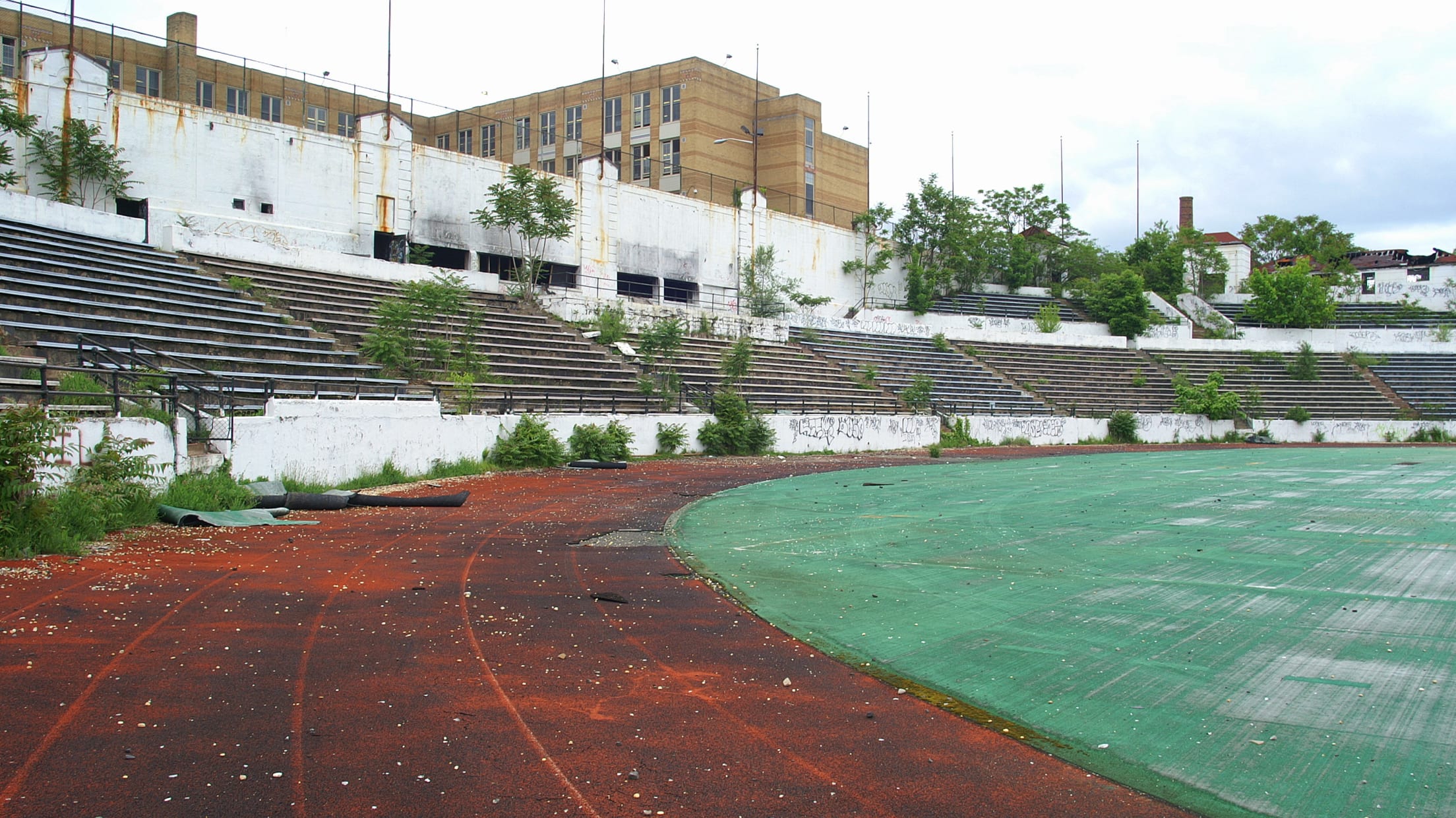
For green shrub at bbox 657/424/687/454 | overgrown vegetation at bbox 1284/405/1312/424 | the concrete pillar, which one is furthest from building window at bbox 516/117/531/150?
overgrown vegetation at bbox 1284/405/1312/424

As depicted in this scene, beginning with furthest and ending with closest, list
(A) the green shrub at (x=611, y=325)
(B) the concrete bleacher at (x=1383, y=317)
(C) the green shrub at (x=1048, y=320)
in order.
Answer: (B) the concrete bleacher at (x=1383, y=317)
(C) the green shrub at (x=1048, y=320)
(A) the green shrub at (x=611, y=325)

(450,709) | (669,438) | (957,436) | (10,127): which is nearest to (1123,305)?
(957,436)

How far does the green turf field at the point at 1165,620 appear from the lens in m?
4.83

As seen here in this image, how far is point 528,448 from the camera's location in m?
22.2

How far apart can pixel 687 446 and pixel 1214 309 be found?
46.8 meters

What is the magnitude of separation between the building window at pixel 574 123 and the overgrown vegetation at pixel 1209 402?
40.4m

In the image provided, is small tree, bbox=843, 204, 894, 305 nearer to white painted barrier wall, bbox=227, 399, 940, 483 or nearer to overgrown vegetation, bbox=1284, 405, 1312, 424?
overgrown vegetation, bbox=1284, 405, 1312, 424

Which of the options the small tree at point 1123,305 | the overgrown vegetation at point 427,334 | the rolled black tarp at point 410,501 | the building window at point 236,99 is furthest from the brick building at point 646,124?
the rolled black tarp at point 410,501

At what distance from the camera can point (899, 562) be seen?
1018 centimetres

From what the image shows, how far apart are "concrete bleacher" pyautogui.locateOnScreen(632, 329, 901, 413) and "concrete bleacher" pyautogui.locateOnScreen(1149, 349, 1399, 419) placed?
20.6 meters

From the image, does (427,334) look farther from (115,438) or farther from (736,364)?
(115,438)

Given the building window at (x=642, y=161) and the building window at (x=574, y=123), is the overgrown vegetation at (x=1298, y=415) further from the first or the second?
the building window at (x=574, y=123)

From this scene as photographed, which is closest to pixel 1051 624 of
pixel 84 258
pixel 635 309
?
pixel 84 258

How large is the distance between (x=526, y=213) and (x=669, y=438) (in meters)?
14.4
